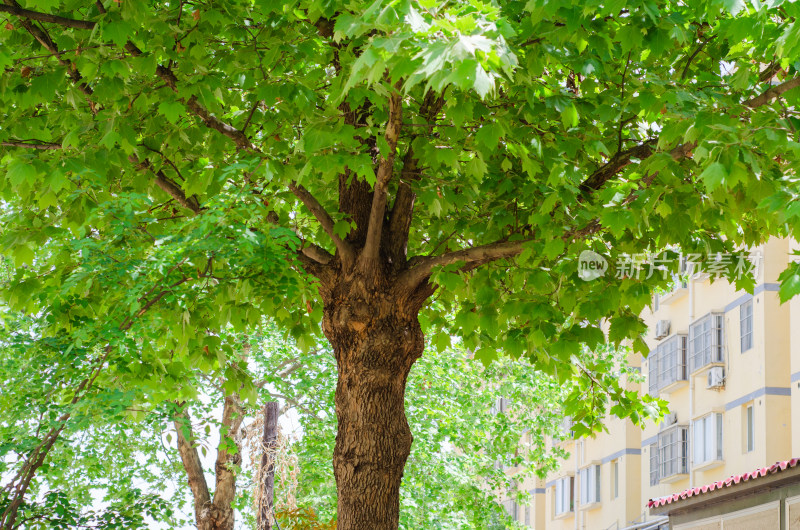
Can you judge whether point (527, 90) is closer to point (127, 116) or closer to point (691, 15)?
point (691, 15)

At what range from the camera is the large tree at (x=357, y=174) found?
6020mm

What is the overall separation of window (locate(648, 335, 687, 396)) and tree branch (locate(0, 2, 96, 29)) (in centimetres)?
1957

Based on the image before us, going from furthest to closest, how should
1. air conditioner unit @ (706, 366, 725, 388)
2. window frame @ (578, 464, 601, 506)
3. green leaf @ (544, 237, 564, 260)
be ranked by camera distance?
window frame @ (578, 464, 601, 506), air conditioner unit @ (706, 366, 725, 388), green leaf @ (544, 237, 564, 260)

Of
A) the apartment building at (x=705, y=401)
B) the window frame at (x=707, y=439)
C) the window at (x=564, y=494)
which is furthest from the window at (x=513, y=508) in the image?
the window frame at (x=707, y=439)

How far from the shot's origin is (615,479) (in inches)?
1069

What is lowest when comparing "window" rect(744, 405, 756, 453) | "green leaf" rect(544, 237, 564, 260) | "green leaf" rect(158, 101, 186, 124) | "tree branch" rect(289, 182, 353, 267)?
"green leaf" rect(544, 237, 564, 260)

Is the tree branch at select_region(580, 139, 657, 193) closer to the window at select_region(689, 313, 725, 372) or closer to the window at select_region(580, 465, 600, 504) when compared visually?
the window at select_region(689, 313, 725, 372)

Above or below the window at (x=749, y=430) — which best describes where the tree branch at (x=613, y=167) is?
below

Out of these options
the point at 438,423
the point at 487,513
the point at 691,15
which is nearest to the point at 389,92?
the point at 691,15

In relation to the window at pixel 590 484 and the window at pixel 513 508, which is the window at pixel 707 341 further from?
the window at pixel 513 508

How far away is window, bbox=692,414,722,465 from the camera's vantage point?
2095 cm

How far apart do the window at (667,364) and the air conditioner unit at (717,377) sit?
Result: 2059mm

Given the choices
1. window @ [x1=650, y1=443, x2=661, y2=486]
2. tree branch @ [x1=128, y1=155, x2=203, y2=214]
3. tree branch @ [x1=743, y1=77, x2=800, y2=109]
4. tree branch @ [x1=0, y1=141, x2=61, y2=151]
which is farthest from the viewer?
window @ [x1=650, y1=443, x2=661, y2=486]

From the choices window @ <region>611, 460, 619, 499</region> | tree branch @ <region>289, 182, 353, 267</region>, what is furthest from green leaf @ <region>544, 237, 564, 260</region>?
window @ <region>611, 460, 619, 499</region>
